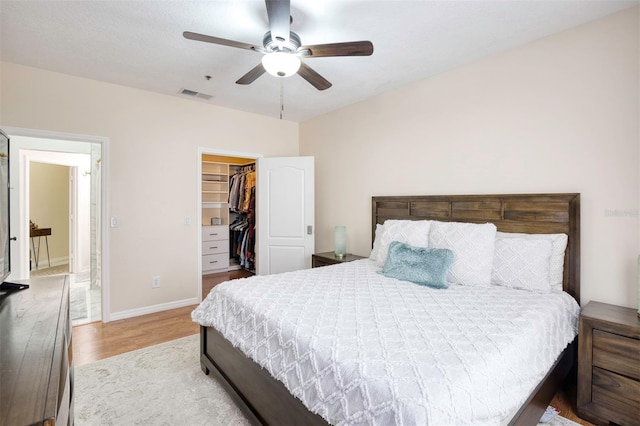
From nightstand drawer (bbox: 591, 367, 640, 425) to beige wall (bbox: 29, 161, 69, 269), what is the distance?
8056mm

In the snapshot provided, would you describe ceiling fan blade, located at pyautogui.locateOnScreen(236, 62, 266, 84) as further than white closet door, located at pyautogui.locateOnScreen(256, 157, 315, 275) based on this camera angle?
No

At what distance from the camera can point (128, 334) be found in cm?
300

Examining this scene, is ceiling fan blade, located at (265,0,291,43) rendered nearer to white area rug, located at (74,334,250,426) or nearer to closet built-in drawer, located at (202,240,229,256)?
white area rug, located at (74,334,250,426)

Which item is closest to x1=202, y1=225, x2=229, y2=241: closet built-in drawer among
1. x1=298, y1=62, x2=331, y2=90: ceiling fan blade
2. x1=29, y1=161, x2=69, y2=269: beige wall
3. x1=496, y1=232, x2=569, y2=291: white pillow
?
x1=29, y1=161, x2=69, y2=269: beige wall

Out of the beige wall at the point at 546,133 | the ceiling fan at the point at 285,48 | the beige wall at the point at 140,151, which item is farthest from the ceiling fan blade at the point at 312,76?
the beige wall at the point at 140,151

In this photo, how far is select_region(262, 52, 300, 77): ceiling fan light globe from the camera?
1932 mm

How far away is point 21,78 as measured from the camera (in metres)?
2.81


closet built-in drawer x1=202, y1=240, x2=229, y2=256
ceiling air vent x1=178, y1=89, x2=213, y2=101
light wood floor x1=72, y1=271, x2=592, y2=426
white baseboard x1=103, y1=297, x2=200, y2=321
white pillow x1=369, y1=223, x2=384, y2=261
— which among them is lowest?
light wood floor x1=72, y1=271, x2=592, y2=426

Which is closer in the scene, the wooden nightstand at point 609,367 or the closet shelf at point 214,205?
the wooden nightstand at point 609,367

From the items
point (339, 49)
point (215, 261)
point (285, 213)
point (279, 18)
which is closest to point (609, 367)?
point (339, 49)

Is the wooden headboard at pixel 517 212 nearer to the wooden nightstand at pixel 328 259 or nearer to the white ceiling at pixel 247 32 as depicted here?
the wooden nightstand at pixel 328 259

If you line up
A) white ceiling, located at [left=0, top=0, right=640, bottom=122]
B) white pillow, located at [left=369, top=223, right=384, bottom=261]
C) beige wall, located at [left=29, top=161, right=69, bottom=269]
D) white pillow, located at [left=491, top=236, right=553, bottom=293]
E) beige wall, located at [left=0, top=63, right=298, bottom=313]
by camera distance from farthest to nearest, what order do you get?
beige wall, located at [left=29, top=161, right=69, bottom=269] → white pillow, located at [left=369, top=223, right=384, bottom=261] → beige wall, located at [left=0, top=63, right=298, bottom=313] → white pillow, located at [left=491, top=236, right=553, bottom=293] → white ceiling, located at [left=0, top=0, right=640, bottom=122]

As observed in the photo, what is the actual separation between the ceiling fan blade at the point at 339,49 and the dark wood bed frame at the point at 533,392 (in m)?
1.64

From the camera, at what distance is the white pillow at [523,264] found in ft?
6.99
